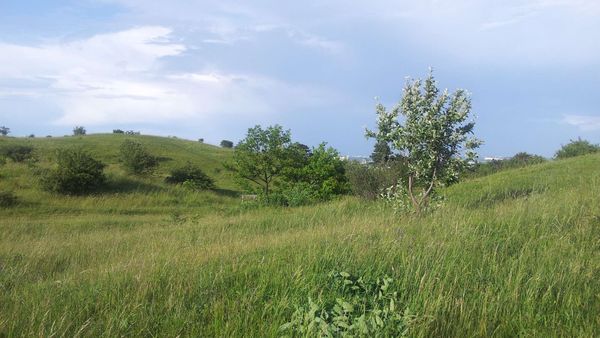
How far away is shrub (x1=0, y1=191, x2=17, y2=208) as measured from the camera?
26.3m

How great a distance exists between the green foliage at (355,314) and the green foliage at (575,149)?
37.4 metres

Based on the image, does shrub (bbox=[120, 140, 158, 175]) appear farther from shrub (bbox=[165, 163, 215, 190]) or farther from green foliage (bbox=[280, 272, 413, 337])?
green foliage (bbox=[280, 272, 413, 337])

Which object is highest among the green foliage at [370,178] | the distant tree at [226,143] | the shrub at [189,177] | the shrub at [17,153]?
the distant tree at [226,143]

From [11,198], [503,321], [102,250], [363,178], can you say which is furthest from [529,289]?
[11,198]

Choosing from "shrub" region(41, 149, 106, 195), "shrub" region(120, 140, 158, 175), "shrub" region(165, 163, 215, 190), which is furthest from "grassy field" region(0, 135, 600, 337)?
"shrub" region(120, 140, 158, 175)

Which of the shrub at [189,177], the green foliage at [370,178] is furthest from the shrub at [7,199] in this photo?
the green foliage at [370,178]

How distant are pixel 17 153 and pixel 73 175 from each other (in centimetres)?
1381

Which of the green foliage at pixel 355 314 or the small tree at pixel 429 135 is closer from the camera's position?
the green foliage at pixel 355 314

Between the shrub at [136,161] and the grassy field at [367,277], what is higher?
the shrub at [136,161]

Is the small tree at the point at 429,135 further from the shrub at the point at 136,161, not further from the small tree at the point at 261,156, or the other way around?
the shrub at the point at 136,161

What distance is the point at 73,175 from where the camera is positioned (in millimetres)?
31172

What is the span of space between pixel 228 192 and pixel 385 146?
33.5m

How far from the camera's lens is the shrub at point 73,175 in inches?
1201

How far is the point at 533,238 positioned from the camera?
18.6ft
